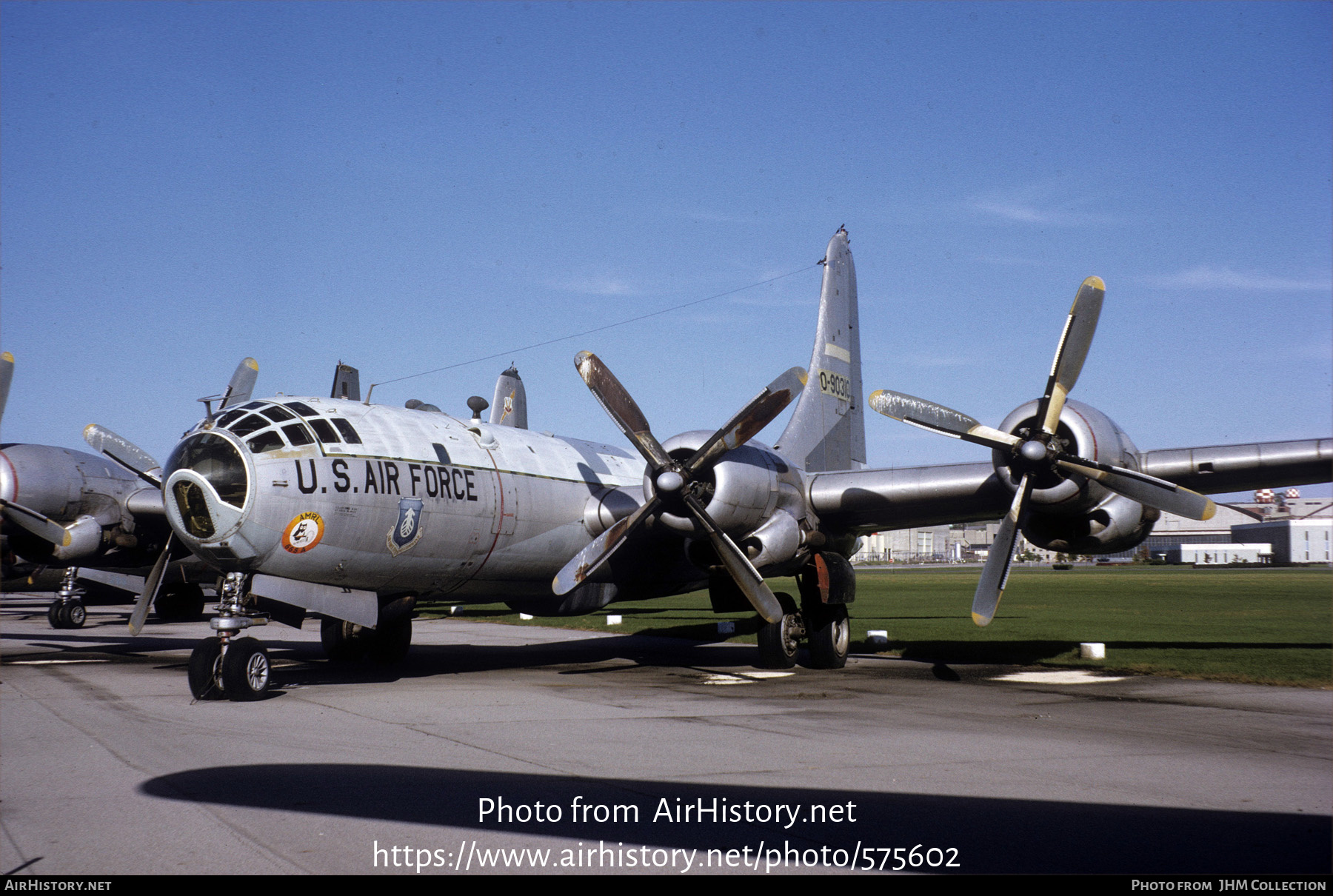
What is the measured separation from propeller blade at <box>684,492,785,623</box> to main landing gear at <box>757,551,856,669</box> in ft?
6.42

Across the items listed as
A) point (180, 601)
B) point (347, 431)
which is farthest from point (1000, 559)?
point (180, 601)

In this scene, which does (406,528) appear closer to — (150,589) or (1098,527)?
(150,589)

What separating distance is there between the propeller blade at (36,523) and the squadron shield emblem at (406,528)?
421 inches

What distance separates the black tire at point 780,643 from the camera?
57.9ft

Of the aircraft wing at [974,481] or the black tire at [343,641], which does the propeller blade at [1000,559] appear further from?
the black tire at [343,641]

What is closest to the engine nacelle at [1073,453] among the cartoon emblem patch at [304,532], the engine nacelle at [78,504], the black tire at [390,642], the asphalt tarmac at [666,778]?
the asphalt tarmac at [666,778]

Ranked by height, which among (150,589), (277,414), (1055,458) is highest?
(277,414)

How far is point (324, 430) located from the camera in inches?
546

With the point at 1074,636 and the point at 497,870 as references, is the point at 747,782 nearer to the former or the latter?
the point at 497,870

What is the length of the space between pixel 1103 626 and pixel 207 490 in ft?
81.0

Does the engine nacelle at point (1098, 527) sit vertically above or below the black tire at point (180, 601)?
above

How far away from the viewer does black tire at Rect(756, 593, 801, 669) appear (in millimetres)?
17641

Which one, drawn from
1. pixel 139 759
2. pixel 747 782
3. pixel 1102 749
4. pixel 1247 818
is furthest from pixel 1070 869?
pixel 139 759

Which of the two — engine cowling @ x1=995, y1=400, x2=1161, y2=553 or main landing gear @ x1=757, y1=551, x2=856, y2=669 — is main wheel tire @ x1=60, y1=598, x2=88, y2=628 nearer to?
main landing gear @ x1=757, y1=551, x2=856, y2=669
